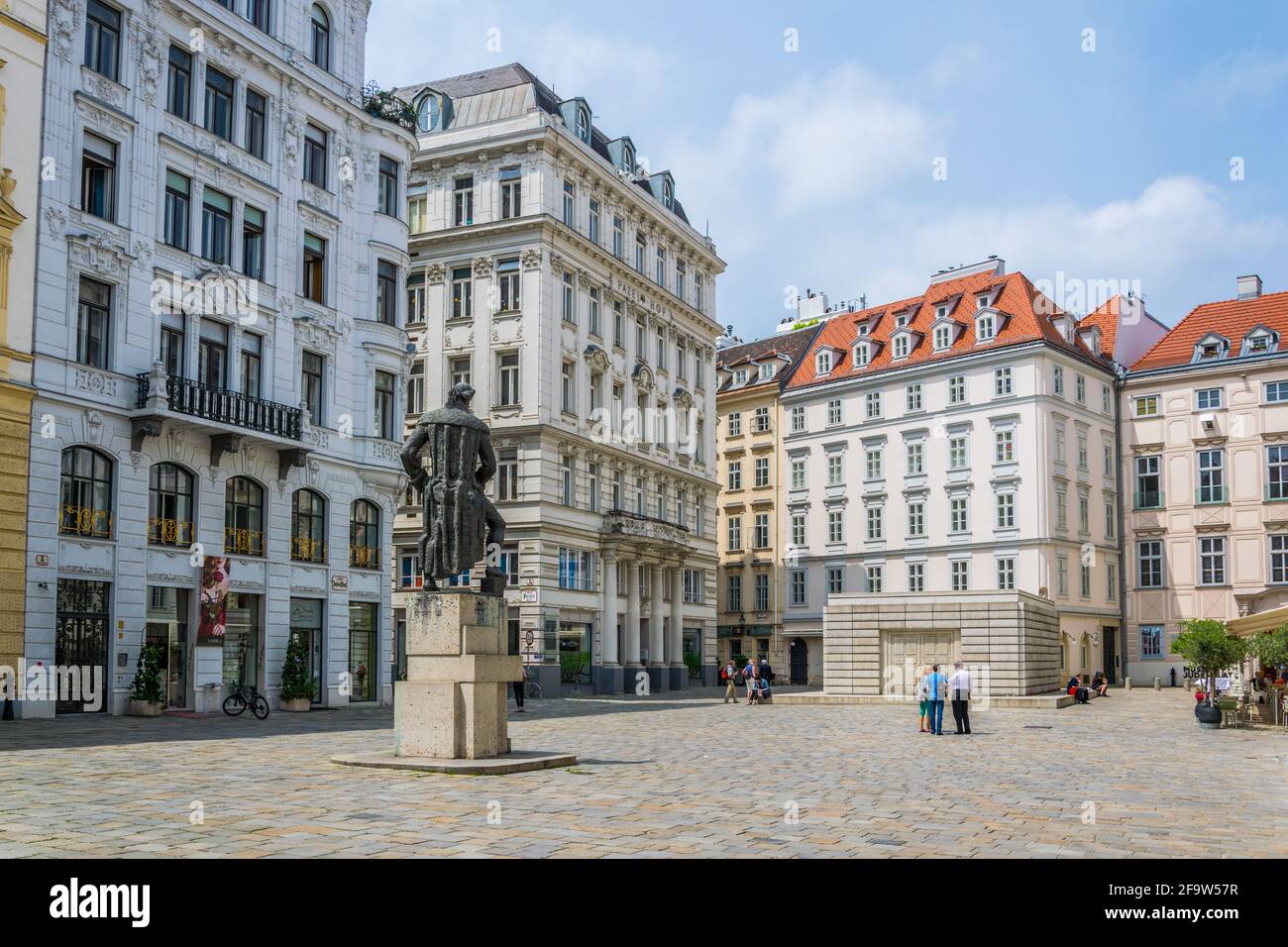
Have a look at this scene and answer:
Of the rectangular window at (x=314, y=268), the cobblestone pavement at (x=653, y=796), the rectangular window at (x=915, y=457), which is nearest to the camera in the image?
the cobblestone pavement at (x=653, y=796)

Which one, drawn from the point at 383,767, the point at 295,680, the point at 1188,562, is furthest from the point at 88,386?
the point at 1188,562

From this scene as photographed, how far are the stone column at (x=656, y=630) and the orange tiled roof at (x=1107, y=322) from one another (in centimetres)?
2879

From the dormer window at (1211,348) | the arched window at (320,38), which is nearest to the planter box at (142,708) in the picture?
the arched window at (320,38)

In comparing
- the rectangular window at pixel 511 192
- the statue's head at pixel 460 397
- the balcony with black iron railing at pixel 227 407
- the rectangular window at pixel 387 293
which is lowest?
the statue's head at pixel 460 397

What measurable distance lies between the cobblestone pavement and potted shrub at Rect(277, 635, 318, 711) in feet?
28.1

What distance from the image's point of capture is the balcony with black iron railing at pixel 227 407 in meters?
33.2

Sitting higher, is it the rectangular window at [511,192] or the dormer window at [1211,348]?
the rectangular window at [511,192]

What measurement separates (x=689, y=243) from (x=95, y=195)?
39240 mm

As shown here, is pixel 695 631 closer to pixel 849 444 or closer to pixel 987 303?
pixel 849 444

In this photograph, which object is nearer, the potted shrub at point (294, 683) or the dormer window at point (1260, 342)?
the potted shrub at point (294, 683)

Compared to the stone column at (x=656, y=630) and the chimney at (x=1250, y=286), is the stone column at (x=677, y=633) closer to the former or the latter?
the stone column at (x=656, y=630)

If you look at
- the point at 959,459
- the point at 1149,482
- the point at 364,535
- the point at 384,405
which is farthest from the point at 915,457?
the point at 364,535
